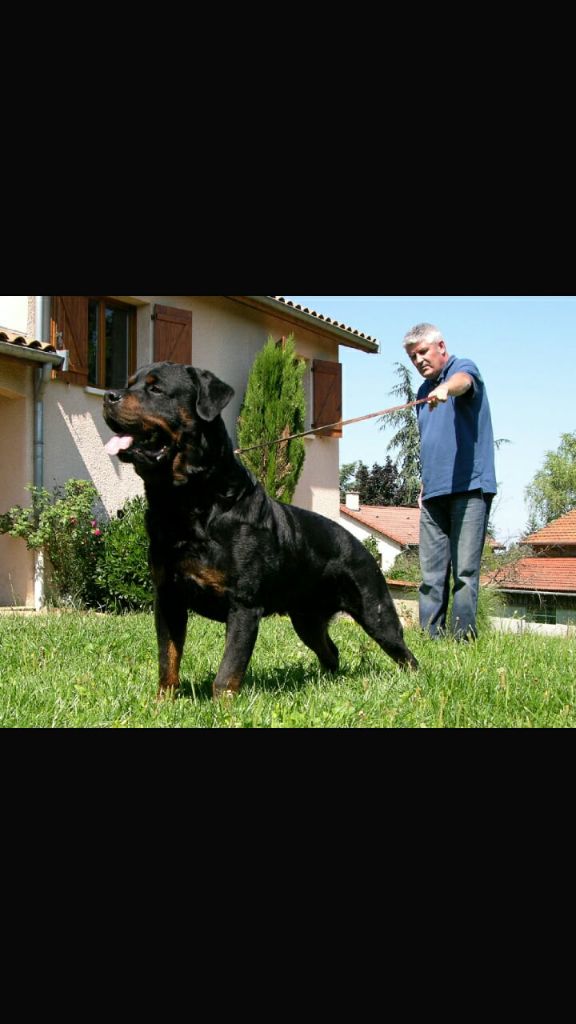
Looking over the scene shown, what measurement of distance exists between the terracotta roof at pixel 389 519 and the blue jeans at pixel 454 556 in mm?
21957

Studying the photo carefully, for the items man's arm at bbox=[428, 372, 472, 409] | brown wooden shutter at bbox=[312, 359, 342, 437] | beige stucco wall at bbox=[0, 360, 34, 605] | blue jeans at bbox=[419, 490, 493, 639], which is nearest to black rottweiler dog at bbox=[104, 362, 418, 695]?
man's arm at bbox=[428, 372, 472, 409]

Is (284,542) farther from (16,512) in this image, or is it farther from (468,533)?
(16,512)

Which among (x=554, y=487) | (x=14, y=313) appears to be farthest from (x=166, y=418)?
(x=554, y=487)

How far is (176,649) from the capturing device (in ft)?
11.5

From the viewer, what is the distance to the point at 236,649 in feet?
10.6

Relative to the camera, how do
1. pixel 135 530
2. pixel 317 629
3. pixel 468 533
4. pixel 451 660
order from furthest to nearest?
1. pixel 135 530
2. pixel 468 533
3. pixel 451 660
4. pixel 317 629

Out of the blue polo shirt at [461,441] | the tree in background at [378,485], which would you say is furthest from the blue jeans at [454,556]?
the tree in background at [378,485]

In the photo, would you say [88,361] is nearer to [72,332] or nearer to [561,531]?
[72,332]

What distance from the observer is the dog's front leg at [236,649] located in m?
3.19

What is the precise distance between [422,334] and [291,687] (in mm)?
2924

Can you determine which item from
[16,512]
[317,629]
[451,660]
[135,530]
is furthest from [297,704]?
[16,512]

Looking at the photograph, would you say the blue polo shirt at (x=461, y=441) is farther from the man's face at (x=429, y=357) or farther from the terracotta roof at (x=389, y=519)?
the terracotta roof at (x=389, y=519)

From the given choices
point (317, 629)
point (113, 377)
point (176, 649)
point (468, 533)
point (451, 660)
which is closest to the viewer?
point (176, 649)

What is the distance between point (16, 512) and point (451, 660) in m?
6.86
